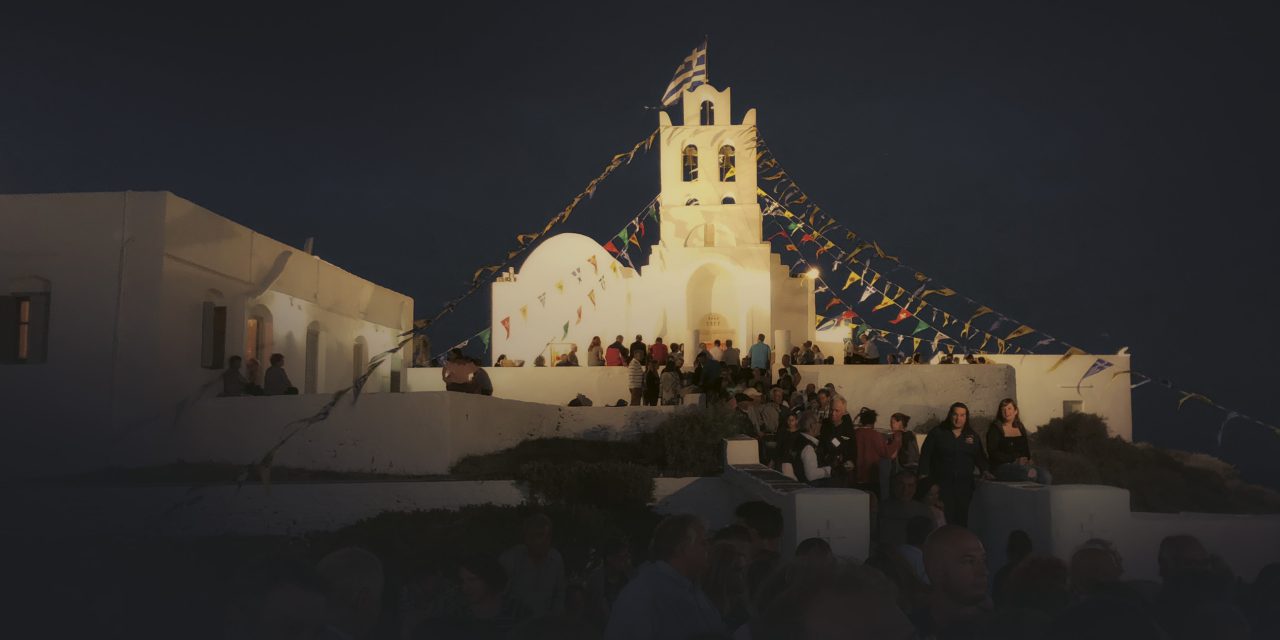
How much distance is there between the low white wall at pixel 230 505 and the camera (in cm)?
1341

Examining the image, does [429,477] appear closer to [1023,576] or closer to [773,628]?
[1023,576]

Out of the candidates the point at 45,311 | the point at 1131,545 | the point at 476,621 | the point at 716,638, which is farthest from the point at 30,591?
the point at 45,311

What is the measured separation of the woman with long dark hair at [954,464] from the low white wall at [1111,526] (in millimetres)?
199

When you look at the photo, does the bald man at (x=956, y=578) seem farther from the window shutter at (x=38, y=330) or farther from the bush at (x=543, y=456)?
the window shutter at (x=38, y=330)

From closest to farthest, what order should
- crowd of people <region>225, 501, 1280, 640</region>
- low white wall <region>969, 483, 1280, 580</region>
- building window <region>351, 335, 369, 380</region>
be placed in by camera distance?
crowd of people <region>225, 501, 1280, 640</region> → low white wall <region>969, 483, 1280, 580</region> → building window <region>351, 335, 369, 380</region>

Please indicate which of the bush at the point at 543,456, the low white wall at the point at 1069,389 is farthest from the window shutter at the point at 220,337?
the low white wall at the point at 1069,389

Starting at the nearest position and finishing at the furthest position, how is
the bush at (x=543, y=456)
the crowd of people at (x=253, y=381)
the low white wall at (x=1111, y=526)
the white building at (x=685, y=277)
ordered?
the low white wall at (x=1111, y=526)
the bush at (x=543, y=456)
the crowd of people at (x=253, y=381)
the white building at (x=685, y=277)

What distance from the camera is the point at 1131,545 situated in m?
7.55

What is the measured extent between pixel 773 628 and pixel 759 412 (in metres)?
13.0

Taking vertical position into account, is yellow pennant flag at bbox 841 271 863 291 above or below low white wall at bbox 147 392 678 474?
above

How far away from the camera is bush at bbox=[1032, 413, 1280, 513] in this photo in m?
23.9

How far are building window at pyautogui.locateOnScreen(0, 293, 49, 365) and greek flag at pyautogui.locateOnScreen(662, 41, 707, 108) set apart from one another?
12.5 meters

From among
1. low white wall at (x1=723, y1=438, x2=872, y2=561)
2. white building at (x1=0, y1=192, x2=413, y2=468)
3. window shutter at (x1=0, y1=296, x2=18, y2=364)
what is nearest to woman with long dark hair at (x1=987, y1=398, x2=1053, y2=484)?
low white wall at (x1=723, y1=438, x2=872, y2=561)

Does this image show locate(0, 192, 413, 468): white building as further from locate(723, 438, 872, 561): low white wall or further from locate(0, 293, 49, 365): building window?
locate(723, 438, 872, 561): low white wall
